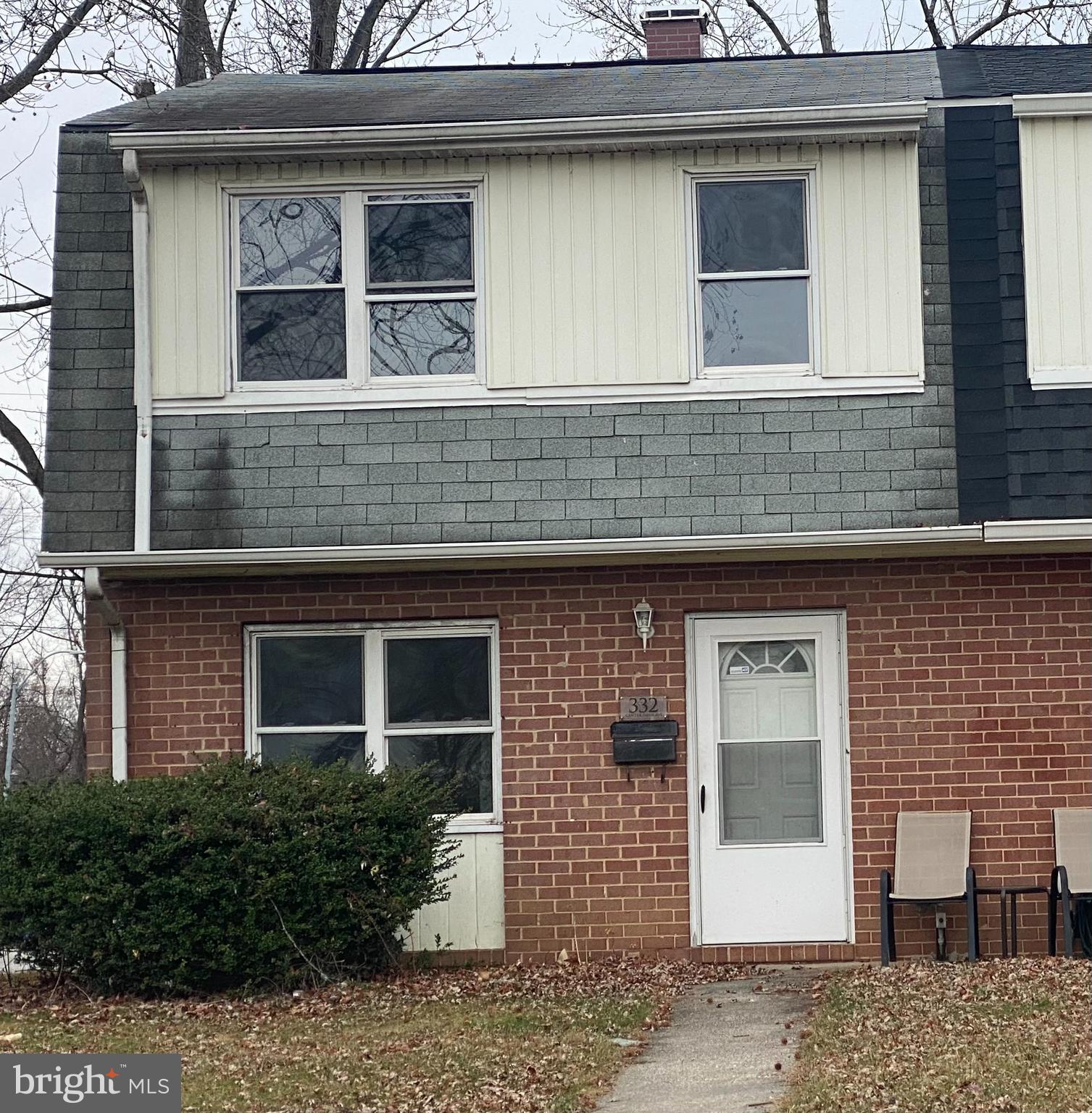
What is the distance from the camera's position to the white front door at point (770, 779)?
10.8 metres

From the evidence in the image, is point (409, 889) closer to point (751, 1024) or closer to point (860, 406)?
point (751, 1024)

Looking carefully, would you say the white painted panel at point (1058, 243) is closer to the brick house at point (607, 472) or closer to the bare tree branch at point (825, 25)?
the brick house at point (607, 472)

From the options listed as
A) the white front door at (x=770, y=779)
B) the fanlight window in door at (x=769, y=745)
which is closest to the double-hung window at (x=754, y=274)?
the white front door at (x=770, y=779)

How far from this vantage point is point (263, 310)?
11.0 metres

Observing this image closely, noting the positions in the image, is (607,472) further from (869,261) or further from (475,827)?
(475,827)

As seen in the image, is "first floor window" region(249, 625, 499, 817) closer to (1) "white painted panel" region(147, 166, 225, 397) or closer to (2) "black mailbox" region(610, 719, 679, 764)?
(2) "black mailbox" region(610, 719, 679, 764)

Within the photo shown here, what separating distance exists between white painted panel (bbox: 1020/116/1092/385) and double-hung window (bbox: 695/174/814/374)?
142 cm

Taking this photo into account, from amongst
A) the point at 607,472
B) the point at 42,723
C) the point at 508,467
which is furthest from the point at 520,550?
the point at 42,723

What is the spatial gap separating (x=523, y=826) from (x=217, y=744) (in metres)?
2.08

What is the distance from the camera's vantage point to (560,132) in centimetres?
1069

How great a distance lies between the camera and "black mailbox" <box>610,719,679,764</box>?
10750 mm

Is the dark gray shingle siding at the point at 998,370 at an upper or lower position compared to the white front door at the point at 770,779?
upper

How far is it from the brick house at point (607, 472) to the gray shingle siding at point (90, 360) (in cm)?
3

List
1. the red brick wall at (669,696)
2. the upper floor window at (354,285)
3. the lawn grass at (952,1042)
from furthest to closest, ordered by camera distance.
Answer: the upper floor window at (354,285)
the red brick wall at (669,696)
the lawn grass at (952,1042)
